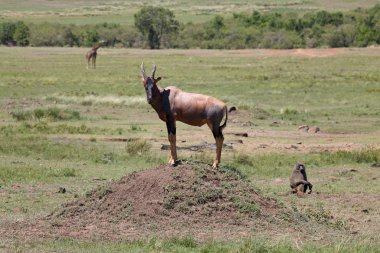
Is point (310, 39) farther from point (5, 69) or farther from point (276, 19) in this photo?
point (5, 69)

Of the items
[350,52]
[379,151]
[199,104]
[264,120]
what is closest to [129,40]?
[350,52]

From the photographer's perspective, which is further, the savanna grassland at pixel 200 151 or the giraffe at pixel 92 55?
the giraffe at pixel 92 55

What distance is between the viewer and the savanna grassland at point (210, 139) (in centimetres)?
1366

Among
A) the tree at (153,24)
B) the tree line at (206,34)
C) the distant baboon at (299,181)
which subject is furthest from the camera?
the tree at (153,24)

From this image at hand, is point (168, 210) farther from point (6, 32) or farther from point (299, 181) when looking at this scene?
point (6, 32)

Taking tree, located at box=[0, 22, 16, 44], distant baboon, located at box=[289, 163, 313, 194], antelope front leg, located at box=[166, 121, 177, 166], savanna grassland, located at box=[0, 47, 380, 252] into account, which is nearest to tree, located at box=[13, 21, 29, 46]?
tree, located at box=[0, 22, 16, 44]

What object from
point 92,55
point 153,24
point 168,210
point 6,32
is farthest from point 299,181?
point 6,32

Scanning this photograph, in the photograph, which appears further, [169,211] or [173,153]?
[173,153]

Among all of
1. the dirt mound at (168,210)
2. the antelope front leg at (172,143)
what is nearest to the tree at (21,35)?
the antelope front leg at (172,143)

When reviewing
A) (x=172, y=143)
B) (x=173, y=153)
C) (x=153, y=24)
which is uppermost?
(x=172, y=143)

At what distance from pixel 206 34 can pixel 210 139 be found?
63.7 m

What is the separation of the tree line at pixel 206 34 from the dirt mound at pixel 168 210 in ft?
208

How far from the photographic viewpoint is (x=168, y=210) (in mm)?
12898

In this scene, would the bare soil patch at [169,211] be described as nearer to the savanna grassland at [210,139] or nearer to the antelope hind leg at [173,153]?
the antelope hind leg at [173,153]
